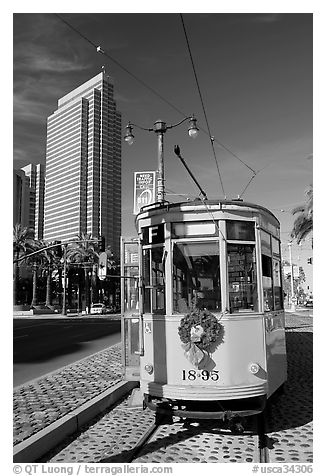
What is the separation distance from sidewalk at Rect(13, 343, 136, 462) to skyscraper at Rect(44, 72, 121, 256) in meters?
2.69

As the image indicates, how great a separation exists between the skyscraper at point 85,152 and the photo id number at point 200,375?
3516 mm

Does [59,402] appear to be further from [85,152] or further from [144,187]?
[144,187]

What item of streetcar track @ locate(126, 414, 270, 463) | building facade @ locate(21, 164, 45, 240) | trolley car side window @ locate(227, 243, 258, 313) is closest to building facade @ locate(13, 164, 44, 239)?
building facade @ locate(21, 164, 45, 240)

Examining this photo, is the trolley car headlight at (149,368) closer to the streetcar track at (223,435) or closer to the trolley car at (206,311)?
the trolley car at (206,311)

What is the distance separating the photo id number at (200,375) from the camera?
5.50 m

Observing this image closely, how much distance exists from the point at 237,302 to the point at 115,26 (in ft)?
12.0

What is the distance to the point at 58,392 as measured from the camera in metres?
8.09

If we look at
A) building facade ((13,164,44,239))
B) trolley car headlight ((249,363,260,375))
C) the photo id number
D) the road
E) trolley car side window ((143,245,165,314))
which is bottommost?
the road

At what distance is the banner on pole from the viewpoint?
34.6 feet

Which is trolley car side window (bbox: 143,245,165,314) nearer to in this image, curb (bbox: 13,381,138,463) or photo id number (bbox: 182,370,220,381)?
photo id number (bbox: 182,370,220,381)

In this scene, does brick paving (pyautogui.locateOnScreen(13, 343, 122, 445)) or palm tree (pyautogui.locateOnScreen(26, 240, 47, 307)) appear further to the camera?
palm tree (pyautogui.locateOnScreen(26, 240, 47, 307))

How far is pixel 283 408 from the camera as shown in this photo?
279 inches

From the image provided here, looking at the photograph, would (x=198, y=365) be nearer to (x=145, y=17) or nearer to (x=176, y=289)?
(x=176, y=289)

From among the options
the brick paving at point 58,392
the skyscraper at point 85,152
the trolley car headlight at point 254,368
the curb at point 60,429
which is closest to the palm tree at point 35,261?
the brick paving at point 58,392
